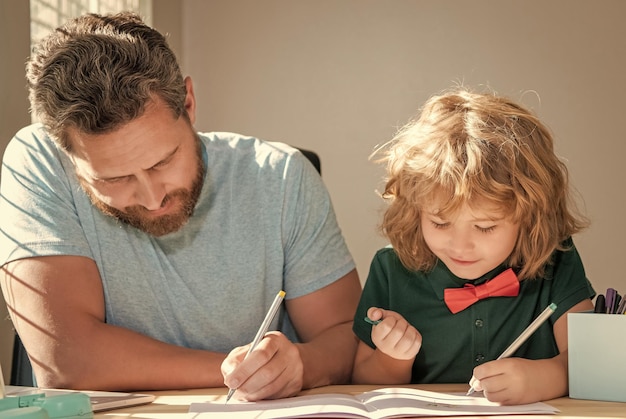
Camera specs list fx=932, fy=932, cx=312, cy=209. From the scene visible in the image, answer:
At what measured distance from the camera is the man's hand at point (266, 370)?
4.71ft

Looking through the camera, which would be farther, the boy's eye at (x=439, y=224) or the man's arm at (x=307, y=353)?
the boy's eye at (x=439, y=224)

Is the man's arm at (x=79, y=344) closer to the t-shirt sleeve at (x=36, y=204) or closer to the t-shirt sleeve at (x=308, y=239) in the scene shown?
the t-shirt sleeve at (x=36, y=204)

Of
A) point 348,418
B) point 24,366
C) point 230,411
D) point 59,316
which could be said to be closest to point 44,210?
point 59,316

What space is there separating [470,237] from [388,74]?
3215 mm

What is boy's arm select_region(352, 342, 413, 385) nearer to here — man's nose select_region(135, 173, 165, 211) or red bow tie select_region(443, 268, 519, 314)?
red bow tie select_region(443, 268, 519, 314)

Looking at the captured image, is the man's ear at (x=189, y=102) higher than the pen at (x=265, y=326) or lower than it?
higher

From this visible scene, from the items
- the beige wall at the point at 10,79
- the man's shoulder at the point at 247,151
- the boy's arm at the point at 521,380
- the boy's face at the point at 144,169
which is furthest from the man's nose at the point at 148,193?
the beige wall at the point at 10,79

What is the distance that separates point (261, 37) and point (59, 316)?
3270mm

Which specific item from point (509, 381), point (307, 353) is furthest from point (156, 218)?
point (509, 381)

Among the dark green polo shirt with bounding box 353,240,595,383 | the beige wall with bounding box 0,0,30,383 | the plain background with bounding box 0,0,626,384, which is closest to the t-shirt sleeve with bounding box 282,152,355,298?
the dark green polo shirt with bounding box 353,240,595,383

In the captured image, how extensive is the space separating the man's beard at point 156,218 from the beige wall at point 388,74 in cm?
286

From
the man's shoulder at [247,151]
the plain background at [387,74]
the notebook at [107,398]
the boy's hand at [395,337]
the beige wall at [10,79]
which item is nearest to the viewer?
the notebook at [107,398]

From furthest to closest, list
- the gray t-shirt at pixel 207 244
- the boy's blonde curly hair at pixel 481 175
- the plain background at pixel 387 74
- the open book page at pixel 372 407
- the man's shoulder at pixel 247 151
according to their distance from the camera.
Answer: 1. the plain background at pixel 387 74
2. the man's shoulder at pixel 247 151
3. the gray t-shirt at pixel 207 244
4. the boy's blonde curly hair at pixel 481 175
5. the open book page at pixel 372 407

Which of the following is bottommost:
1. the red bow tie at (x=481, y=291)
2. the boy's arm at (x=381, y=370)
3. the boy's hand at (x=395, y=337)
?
the boy's arm at (x=381, y=370)
